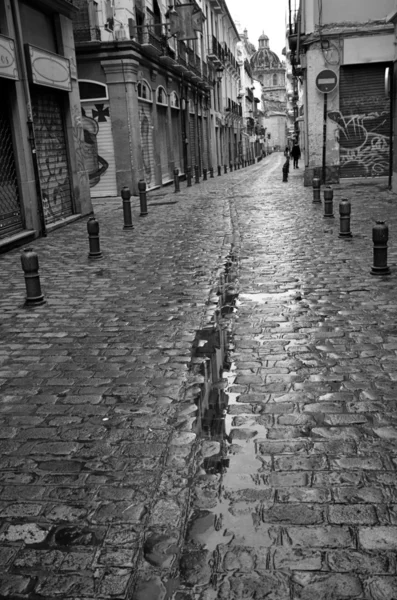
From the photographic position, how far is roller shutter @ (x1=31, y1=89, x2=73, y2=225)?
1388 centimetres

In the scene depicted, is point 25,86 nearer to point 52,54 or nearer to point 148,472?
point 52,54

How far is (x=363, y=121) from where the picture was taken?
2006 centimetres

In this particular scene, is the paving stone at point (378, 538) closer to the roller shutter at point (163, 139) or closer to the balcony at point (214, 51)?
the roller shutter at point (163, 139)

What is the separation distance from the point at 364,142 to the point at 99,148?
871 cm

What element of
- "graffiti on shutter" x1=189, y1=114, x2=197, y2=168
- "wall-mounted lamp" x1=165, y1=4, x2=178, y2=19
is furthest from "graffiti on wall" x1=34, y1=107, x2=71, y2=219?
"graffiti on shutter" x1=189, y1=114, x2=197, y2=168

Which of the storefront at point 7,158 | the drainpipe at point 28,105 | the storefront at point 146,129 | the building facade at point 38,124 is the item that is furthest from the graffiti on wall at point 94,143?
the storefront at point 7,158

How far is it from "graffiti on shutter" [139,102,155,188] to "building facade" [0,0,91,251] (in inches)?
298

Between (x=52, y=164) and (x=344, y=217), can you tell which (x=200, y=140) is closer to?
(x=52, y=164)

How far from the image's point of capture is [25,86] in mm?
12367

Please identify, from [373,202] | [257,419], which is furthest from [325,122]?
[257,419]

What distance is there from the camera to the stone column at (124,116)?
20.7m

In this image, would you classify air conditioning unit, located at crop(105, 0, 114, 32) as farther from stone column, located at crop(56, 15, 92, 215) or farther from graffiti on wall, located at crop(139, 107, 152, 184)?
stone column, located at crop(56, 15, 92, 215)

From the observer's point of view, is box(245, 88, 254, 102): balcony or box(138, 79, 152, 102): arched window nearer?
box(138, 79, 152, 102): arched window

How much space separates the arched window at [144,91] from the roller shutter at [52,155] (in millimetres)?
7869
